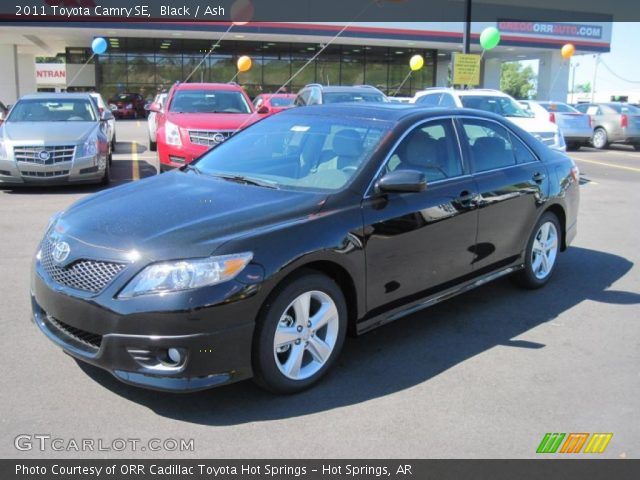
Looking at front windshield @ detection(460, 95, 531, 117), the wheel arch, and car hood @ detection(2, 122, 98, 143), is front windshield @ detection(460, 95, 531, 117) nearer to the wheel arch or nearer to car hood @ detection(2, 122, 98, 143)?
car hood @ detection(2, 122, 98, 143)

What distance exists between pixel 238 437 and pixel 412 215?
6.33 feet

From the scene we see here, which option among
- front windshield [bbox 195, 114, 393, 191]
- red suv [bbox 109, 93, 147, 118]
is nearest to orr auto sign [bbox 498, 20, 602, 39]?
red suv [bbox 109, 93, 147, 118]

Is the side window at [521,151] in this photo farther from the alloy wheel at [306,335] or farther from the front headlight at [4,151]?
the front headlight at [4,151]

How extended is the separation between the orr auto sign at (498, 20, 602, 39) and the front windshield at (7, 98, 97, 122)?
1184 inches

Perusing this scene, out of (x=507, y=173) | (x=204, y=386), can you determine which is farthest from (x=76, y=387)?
(x=507, y=173)

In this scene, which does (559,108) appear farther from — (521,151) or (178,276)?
(178,276)

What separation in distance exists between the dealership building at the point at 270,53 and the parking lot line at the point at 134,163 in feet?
47.1

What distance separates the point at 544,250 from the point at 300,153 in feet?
8.85

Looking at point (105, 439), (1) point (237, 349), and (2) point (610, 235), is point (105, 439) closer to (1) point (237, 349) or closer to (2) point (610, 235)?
(1) point (237, 349)

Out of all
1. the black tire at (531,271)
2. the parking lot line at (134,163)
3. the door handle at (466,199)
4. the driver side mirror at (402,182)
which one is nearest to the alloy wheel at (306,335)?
the driver side mirror at (402,182)

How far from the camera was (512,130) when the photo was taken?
567cm

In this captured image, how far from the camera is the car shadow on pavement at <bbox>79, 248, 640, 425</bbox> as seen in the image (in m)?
3.65

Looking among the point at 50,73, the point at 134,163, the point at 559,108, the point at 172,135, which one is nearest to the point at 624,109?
the point at 559,108

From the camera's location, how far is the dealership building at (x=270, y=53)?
32.9 meters
